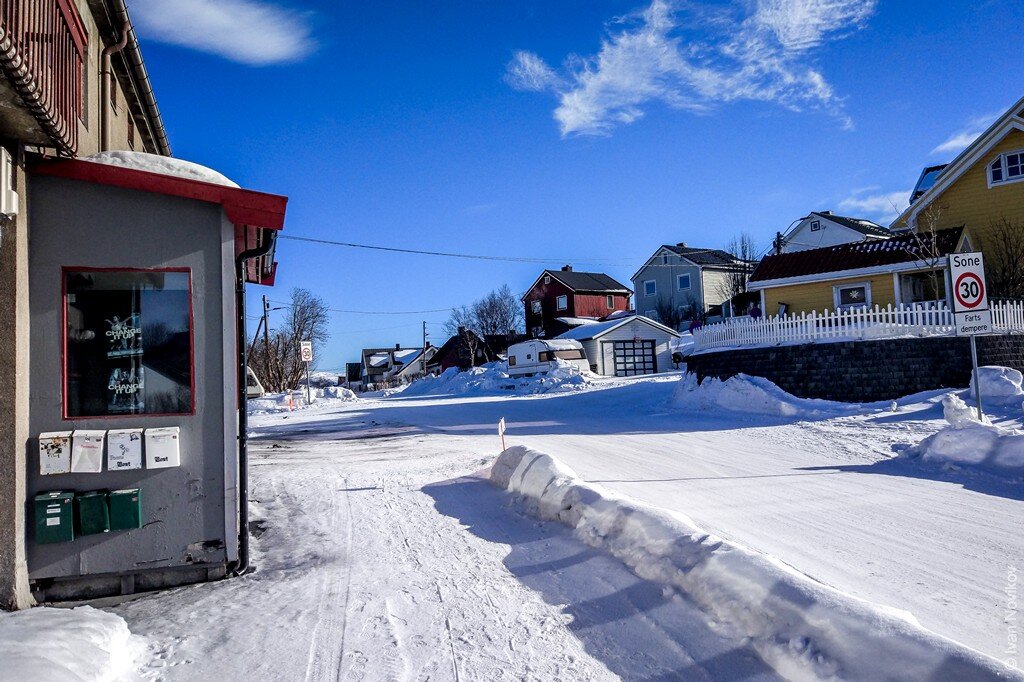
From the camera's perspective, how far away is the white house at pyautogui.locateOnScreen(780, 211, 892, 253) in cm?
4653

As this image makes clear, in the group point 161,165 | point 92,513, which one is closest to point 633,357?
point 161,165

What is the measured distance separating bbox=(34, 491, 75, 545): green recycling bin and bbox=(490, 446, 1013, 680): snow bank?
4.16 metres

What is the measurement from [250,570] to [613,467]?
20.9ft

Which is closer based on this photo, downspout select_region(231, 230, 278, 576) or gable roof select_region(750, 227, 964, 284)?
downspout select_region(231, 230, 278, 576)

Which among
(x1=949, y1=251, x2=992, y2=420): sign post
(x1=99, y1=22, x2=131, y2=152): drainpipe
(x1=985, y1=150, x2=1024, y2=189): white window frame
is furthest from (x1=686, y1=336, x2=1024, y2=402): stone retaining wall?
(x1=99, y1=22, x2=131, y2=152): drainpipe

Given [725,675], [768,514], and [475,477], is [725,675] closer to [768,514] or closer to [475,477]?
[768,514]

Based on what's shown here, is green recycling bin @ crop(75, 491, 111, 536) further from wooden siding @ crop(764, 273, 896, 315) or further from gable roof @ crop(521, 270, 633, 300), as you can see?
gable roof @ crop(521, 270, 633, 300)

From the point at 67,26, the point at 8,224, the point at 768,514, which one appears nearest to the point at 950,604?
the point at 768,514

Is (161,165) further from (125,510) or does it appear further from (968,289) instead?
(968,289)

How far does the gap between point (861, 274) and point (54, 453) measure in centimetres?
2646

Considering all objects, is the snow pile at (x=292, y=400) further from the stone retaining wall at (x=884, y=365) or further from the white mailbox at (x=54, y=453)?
the white mailbox at (x=54, y=453)

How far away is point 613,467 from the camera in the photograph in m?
11.0

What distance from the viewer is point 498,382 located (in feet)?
141

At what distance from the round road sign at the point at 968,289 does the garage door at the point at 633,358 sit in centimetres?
3488
